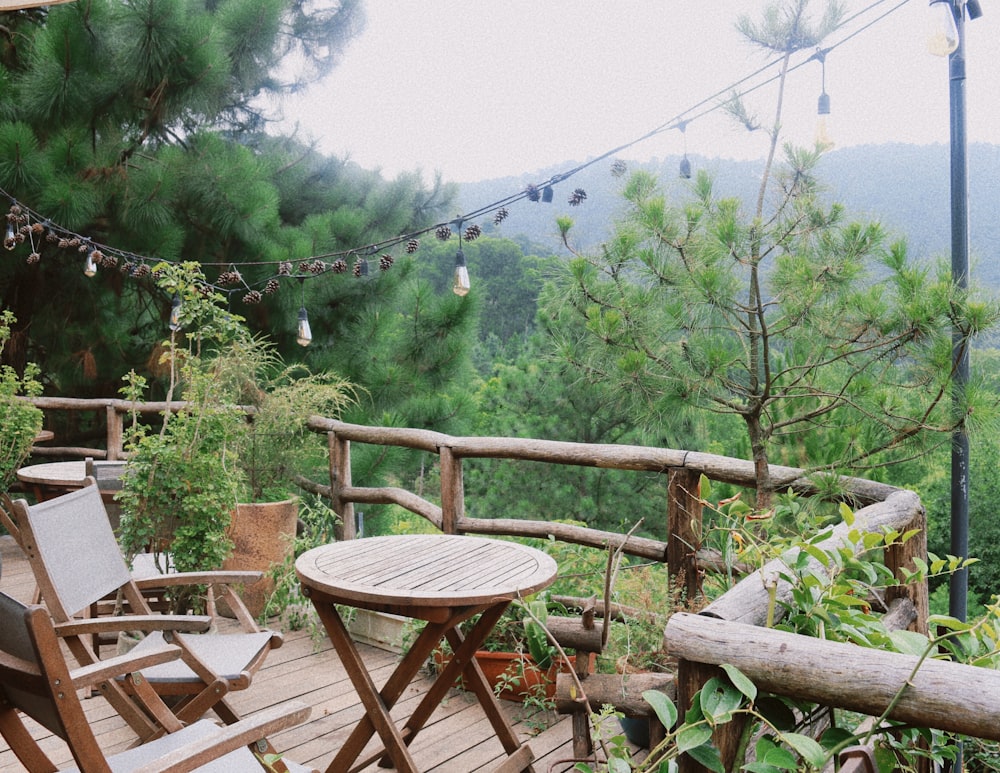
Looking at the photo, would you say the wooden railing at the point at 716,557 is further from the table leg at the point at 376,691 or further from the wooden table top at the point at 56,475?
the table leg at the point at 376,691

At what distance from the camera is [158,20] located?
6.19m

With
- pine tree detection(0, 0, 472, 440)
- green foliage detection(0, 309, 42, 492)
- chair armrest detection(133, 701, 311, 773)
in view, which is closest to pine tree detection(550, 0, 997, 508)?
chair armrest detection(133, 701, 311, 773)

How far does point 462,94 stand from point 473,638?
38302 mm

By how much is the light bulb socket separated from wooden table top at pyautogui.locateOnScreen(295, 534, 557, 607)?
167cm

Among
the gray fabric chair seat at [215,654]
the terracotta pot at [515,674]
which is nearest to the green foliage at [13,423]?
the gray fabric chair seat at [215,654]

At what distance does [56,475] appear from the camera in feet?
13.5

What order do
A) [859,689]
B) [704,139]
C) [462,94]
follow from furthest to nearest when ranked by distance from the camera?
1. [462,94]
2. [704,139]
3. [859,689]

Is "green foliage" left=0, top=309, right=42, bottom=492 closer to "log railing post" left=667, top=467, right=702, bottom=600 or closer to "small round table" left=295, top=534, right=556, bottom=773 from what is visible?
"small round table" left=295, top=534, right=556, bottom=773

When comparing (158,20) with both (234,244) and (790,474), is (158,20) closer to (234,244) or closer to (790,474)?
(234,244)

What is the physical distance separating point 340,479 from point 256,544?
56 centimetres

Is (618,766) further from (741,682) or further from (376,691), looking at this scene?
(376,691)

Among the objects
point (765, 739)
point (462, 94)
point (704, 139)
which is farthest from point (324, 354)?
point (462, 94)

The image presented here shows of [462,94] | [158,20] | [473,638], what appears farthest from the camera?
[462,94]

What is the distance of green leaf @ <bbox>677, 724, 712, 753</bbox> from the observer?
A: 1051mm
